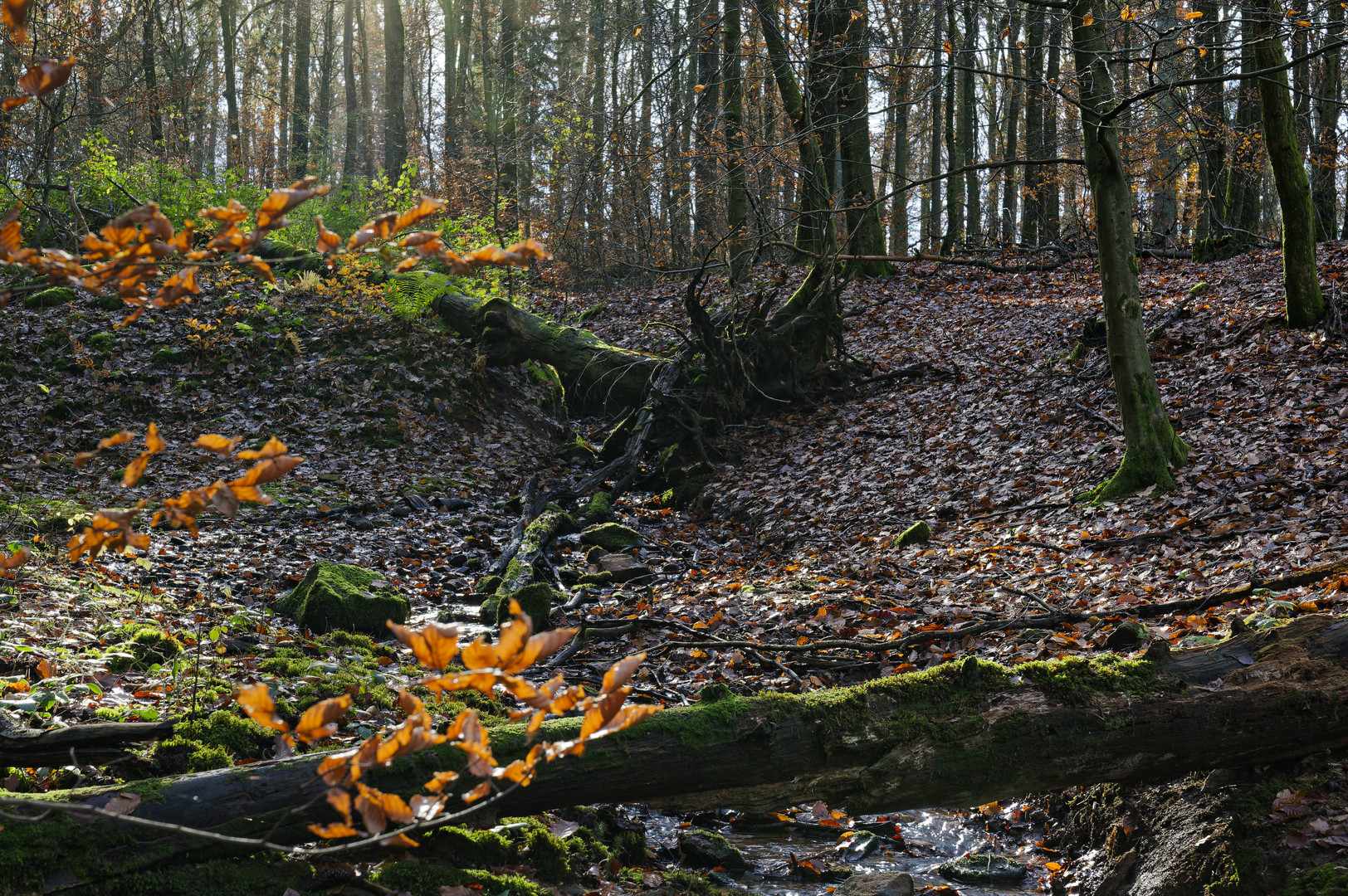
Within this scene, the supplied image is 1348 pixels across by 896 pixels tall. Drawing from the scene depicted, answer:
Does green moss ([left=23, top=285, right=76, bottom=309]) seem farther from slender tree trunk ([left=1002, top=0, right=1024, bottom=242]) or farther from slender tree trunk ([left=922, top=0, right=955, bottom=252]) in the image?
slender tree trunk ([left=1002, top=0, right=1024, bottom=242])

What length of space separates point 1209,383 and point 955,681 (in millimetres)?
6394

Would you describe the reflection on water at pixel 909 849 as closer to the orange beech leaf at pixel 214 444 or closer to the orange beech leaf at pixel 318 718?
the orange beech leaf at pixel 318 718

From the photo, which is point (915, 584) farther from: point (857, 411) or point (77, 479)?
point (77, 479)

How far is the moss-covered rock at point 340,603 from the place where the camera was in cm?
589

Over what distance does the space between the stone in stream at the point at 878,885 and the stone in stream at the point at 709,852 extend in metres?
0.48

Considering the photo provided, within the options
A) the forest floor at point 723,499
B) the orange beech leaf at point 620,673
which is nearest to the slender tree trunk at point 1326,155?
the forest floor at point 723,499

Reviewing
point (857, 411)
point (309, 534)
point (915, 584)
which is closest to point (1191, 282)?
point (857, 411)

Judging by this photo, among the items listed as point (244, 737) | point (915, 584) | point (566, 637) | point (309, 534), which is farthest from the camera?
point (309, 534)

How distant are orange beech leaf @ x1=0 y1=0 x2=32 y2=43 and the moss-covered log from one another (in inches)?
427

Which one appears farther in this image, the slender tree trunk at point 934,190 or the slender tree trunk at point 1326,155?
the slender tree trunk at point 934,190

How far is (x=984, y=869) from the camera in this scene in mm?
3709

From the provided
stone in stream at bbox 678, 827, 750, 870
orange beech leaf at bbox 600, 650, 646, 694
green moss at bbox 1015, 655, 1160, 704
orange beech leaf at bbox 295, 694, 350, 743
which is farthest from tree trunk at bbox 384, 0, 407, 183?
orange beech leaf at bbox 600, 650, 646, 694

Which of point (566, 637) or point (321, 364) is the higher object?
point (321, 364)

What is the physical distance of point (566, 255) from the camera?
60.2ft
